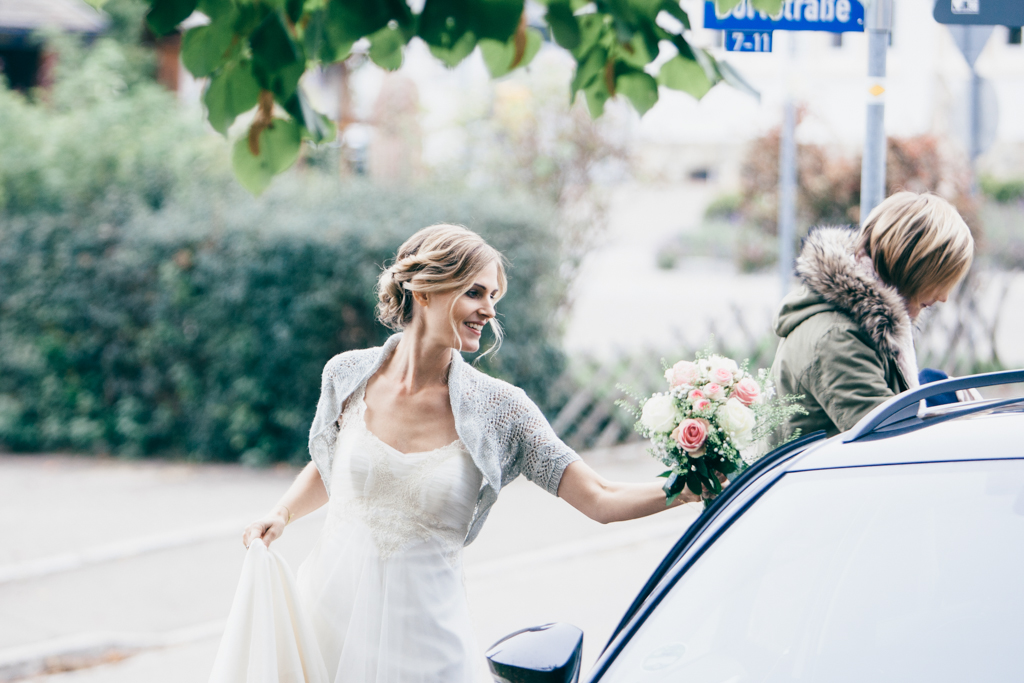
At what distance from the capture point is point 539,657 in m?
2.21

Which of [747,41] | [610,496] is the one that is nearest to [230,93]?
[610,496]

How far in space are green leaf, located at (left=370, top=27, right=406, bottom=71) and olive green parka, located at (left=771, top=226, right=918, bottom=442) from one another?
1.39 meters

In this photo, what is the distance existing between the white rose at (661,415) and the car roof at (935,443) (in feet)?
1.10

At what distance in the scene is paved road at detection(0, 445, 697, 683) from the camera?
17.0ft

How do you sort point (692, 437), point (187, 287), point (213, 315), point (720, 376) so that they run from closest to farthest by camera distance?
point (692, 437)
point (720, 376)
point (213, 315)
point (187, 287)

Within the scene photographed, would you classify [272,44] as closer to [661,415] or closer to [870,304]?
[661,415]

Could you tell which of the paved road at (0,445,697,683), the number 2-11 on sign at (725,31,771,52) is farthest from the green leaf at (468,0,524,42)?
the paved road at (0,445,697,683)

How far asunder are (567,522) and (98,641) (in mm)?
3322

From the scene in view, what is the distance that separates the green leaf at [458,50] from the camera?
2.30m

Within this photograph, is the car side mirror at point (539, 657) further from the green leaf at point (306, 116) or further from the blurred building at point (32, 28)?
the blurred building at point (32, 28)

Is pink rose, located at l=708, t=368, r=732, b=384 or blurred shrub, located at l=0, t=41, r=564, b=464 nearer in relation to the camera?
pink rose, located at l=708, t=368, r=732, b=384

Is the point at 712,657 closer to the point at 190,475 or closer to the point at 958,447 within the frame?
the point at 958,447

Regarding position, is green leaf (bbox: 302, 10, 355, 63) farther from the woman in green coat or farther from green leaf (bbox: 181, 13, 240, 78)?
the woman in green coat

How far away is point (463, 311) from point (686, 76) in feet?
2.69
